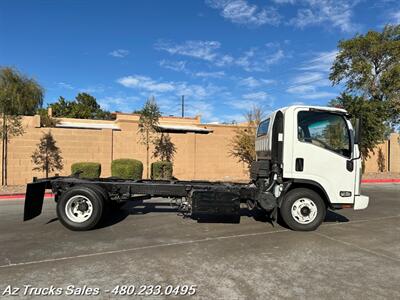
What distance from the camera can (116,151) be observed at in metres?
18.6

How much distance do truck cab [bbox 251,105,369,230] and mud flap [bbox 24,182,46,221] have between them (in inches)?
192

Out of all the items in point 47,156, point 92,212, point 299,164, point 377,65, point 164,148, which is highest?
point 377,65

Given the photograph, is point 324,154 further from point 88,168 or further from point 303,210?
point 88,168

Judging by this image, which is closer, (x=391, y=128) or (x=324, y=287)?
(x=324, y=287)

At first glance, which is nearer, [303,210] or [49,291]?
[49,291]

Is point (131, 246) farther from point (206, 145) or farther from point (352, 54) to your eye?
point (352, 54)

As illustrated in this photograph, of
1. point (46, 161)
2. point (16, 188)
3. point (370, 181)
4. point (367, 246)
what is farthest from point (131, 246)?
point (370, 181)

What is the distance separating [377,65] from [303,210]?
25194 mm

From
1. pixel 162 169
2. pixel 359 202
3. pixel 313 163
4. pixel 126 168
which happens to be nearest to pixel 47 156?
pixel 126 168

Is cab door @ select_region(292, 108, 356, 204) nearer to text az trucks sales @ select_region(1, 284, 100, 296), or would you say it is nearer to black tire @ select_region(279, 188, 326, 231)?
black tire @ select_region(279, 188, 326, 231)

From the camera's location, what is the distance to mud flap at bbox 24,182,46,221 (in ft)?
25.4

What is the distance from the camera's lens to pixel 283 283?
489cm

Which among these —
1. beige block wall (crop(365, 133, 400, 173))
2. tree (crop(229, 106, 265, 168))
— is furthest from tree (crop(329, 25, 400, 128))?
tree (crop(229, 106, 265, 168))

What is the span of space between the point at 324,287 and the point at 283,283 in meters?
0.52
